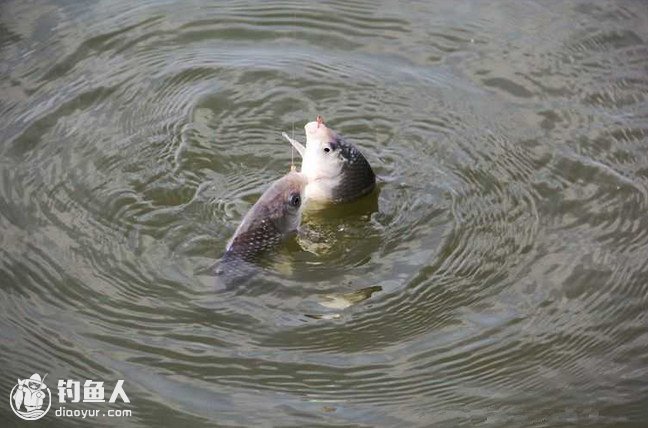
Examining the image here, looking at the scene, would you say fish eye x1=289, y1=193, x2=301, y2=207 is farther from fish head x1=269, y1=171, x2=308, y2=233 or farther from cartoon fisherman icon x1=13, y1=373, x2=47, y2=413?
cartoon fisherman icon x1=13, y1=373, x2=47, y2=413

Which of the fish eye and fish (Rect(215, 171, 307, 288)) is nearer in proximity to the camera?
fish (Rect(215, 171, 307, 288))

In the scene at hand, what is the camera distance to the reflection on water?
4.74 metres

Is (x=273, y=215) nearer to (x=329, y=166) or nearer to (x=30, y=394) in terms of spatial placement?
(x=329, y=166)

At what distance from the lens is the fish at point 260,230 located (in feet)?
16.6

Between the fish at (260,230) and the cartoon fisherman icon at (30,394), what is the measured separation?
3.23ft

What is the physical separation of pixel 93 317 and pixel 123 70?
2352 millimetres

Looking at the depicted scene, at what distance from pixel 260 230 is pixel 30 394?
127 cm

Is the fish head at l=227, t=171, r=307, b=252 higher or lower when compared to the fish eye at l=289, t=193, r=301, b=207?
lower

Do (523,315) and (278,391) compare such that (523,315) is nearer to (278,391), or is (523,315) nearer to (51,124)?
(278,391)

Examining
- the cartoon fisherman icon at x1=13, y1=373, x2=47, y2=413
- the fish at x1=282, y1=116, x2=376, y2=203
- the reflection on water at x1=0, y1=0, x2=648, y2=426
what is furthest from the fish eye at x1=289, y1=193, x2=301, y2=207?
the cartoon fisherman icon at x1=13, y1=373, x2=47, y2=413

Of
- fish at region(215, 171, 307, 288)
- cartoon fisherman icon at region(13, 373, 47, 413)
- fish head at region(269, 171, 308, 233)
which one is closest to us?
cartoon fisherman icon at region(13, 373, 47, 413)

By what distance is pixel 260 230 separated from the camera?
5086 mm

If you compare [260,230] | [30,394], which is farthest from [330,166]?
[30,394]

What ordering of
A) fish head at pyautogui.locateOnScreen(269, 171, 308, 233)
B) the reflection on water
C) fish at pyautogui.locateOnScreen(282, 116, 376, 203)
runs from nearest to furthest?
the reflection on water, fish head at pyautogui.locateOnScreen(269, 171, 308, 233), fish at pyautogui.locateOnScreen(282, 116, 376, 203)
